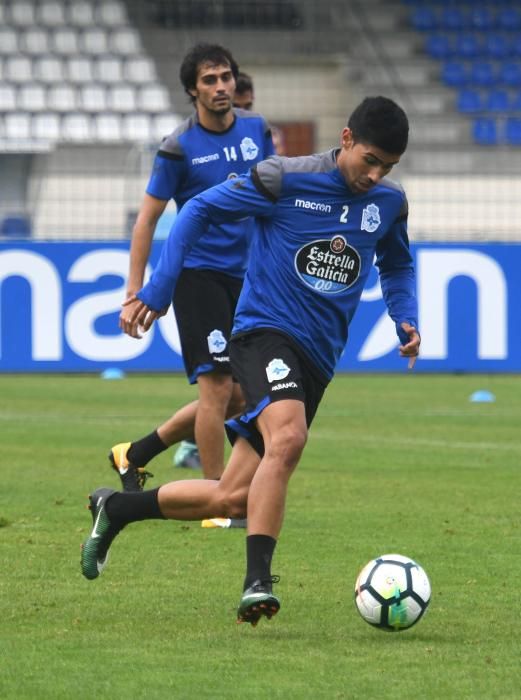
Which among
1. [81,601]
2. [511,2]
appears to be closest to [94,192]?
[511,2]

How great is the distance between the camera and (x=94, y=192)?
65.1ft

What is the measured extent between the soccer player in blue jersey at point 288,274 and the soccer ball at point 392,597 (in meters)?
0.46

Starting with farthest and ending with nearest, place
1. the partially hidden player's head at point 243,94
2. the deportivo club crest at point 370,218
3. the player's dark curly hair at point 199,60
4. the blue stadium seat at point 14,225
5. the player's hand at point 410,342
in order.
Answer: the blue stadium seat at point 14,225 < the partially hidden player's head at point 243,94 < the player's dark curly hair at point 199,60 < the player's hand at point 410,342 < the deportivo club crest at point 370,218

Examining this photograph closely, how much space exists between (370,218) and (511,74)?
2151cm

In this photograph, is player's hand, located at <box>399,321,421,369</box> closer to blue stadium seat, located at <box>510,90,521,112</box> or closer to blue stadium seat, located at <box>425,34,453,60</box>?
blue stadium seat, located at <box>510,90,521,112</box>

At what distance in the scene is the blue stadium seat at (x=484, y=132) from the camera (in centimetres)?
2425

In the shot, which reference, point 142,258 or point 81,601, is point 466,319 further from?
point 81,601

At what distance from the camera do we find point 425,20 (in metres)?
27.0

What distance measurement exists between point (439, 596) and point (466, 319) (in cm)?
1024

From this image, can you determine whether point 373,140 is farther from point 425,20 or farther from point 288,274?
point 425,20

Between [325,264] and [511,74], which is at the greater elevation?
[511,74]

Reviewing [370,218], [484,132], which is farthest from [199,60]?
[484,132]

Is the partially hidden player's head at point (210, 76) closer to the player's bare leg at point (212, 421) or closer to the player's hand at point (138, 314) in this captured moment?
the player's bare leg at point (212, 421)

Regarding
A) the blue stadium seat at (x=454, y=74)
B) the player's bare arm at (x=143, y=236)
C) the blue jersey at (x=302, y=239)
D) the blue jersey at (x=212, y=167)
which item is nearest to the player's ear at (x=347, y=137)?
the blue jersey at (x=302, y=239)
